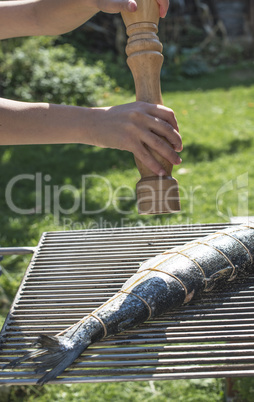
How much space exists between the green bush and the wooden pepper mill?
17.9 feet

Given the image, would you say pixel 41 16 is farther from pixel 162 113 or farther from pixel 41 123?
pixel 162 113

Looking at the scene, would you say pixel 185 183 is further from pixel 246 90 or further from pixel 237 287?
pixel 246 90

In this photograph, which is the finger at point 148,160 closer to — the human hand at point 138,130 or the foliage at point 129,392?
the human hand at point 138,130

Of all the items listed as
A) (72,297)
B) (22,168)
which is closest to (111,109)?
(72,297)

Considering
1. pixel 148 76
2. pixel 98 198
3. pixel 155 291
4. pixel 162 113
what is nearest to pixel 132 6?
pixel 148 76

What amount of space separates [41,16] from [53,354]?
161cm

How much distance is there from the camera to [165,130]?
187cm

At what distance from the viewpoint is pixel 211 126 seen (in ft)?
23.3

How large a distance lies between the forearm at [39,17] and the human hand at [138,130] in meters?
0.68

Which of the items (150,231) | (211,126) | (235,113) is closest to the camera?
(150,231)

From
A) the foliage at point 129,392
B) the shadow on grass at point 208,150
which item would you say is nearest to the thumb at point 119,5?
the foliage at point 129,392

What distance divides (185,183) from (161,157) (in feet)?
11.8

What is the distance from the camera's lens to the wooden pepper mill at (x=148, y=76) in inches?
79.5

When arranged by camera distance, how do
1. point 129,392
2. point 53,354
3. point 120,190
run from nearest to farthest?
point 53,354, point 129,392, point 120,190
